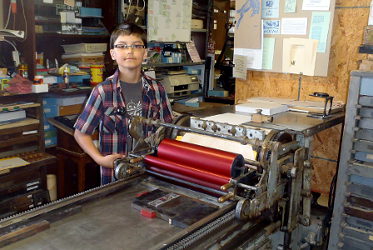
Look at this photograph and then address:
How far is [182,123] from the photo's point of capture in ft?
5.72

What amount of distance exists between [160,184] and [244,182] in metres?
0.34

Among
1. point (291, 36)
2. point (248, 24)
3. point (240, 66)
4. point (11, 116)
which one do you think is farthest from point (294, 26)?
point (11, 116)

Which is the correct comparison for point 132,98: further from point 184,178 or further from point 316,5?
point 316,5

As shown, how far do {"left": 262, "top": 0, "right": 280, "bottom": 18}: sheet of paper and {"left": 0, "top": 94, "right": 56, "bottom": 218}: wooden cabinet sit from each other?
1696 millimetres

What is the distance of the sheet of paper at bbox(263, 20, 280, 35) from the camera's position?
269 cm

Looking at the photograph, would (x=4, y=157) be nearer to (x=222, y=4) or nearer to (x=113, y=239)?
(x=113, y=239)

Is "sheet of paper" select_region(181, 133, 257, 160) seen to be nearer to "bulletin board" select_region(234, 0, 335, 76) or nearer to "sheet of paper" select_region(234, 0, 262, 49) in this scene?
"bulletin board" select_region(234, 0, 335, 76)

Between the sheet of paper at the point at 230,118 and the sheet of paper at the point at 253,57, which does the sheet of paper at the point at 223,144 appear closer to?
the sheet of paper at the point at 230,118

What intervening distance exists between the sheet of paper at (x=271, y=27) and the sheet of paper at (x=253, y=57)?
0.43ft

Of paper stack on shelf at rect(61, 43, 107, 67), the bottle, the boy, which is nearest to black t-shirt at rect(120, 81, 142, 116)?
the boy

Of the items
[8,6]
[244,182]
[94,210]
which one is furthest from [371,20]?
[8,6]

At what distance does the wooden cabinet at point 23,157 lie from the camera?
9.20ft

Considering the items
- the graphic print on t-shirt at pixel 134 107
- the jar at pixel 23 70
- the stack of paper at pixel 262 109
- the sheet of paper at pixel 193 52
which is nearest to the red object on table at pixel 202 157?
the graphic print on t-shirt at pixel 134 107

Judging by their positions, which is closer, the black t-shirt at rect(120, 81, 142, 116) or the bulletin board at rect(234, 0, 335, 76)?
the black t-shirt at rect(120, 81, 142, 116)
